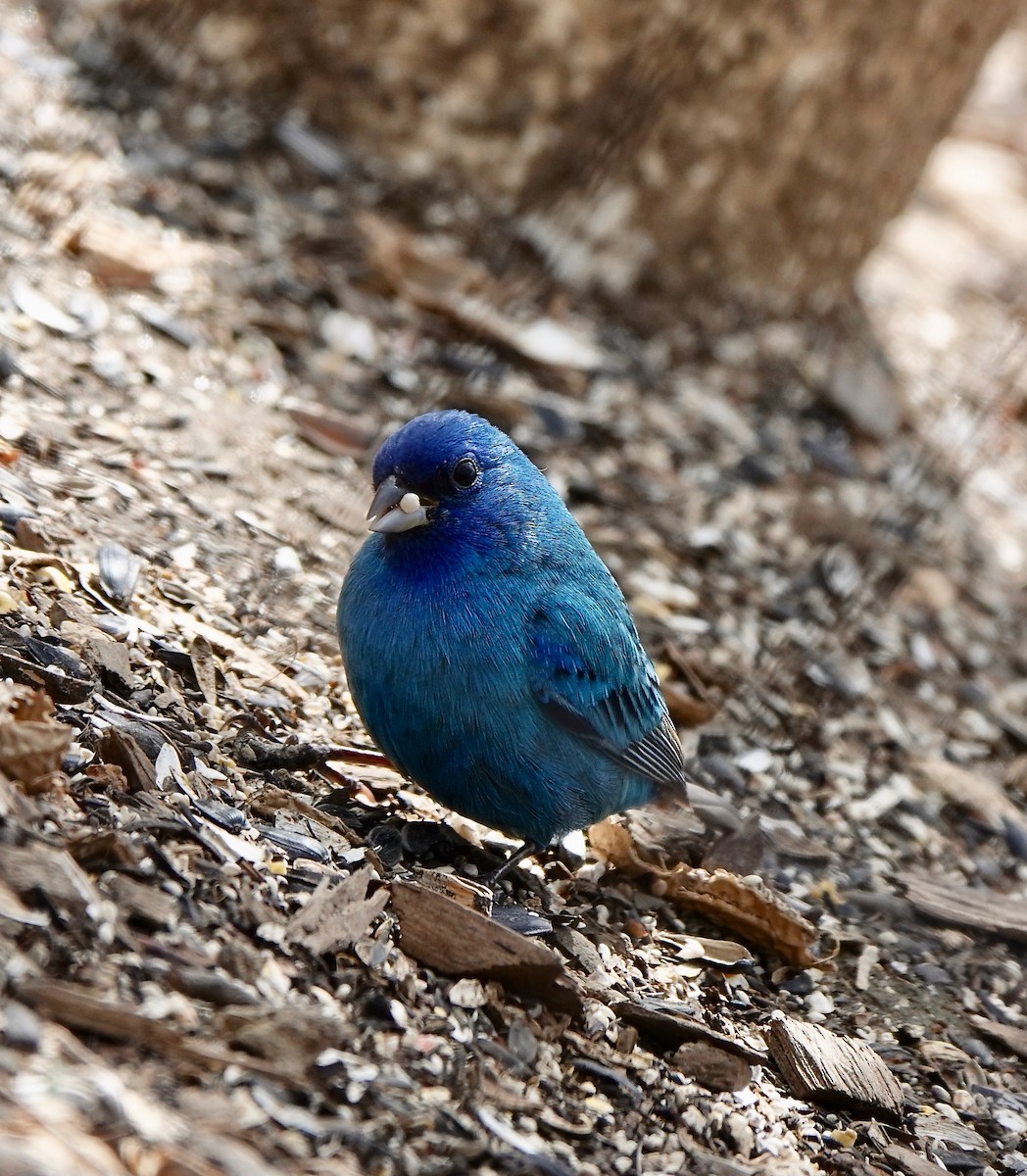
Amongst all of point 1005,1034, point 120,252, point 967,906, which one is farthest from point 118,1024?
point 120,252

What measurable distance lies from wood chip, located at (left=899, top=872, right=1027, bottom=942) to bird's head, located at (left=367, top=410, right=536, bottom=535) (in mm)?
1535

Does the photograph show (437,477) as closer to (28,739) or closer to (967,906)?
(28,739)

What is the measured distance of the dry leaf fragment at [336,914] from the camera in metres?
2.50

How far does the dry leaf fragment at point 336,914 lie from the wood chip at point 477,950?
3.1 inches

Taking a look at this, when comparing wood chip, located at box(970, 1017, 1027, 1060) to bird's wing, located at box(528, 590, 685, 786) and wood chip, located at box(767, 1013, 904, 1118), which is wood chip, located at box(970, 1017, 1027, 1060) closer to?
wood chip, located at box(767, 1013, 904, 1118)

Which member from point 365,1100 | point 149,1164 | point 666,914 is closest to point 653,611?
point 666,914

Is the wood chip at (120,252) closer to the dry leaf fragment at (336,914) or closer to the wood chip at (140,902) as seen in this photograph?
the dry leaf fragment at (336,914)

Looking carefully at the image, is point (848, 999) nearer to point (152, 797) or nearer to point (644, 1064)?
point (644, 1064)

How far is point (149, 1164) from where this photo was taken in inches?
73.3

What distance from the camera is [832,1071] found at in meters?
2.85

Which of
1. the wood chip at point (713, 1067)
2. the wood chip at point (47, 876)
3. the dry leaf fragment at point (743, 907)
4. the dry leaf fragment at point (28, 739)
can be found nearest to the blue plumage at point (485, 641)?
the dry leaf fragment at point (743, 907)

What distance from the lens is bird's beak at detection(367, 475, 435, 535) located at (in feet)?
9.82

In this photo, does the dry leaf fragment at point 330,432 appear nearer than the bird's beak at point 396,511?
No

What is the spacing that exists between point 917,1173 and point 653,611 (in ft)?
6.78
